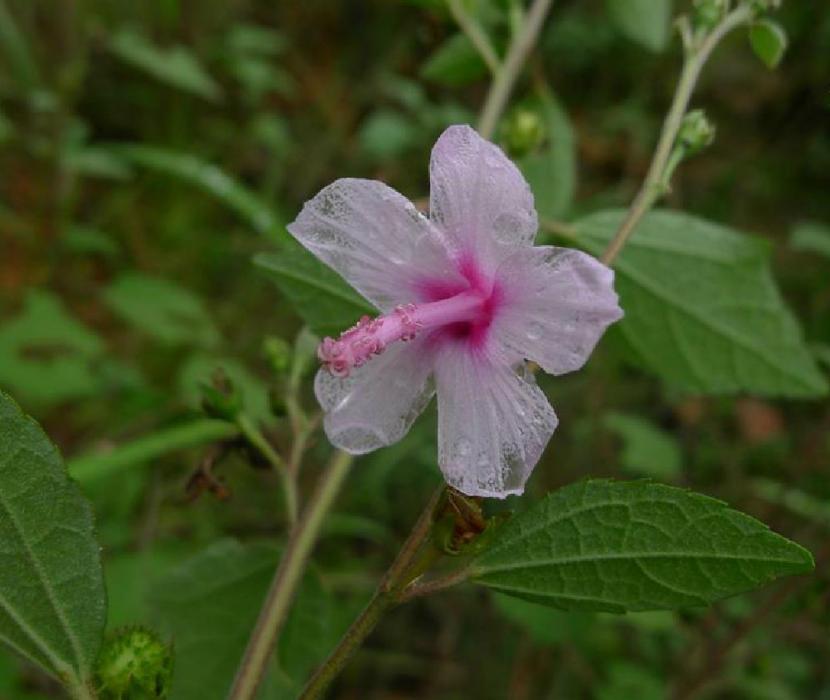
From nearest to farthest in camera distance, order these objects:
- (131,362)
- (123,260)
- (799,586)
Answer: (799,586) → (131,362) → (123,260)

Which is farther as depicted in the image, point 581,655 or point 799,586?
point 581,655

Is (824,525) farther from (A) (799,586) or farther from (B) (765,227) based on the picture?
(B) (765,227)

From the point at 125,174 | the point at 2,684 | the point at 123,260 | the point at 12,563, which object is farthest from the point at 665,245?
the point at 123,260

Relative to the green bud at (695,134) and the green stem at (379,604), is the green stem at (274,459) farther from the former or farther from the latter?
the green bud at (695,134)

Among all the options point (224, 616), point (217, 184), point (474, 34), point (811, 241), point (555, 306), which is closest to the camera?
point (555, 306)

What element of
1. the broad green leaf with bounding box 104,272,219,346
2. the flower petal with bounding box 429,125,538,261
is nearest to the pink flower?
the flower petal with bounding box 429,125,538,261

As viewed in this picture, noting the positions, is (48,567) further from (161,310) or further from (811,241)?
(161,310)

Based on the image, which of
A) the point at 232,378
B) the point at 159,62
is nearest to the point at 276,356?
the point at 232,378
